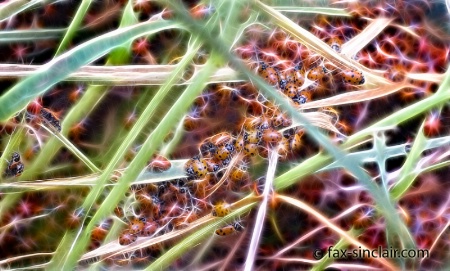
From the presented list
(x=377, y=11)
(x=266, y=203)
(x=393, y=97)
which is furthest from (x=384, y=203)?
(x=377, y=11)

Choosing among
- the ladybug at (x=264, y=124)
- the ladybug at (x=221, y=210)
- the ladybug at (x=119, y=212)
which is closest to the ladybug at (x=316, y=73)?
the ladybug at (x=264, y=124)

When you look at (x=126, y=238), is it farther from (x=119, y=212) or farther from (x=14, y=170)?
(x=14, y=170)

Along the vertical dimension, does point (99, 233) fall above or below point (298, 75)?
below

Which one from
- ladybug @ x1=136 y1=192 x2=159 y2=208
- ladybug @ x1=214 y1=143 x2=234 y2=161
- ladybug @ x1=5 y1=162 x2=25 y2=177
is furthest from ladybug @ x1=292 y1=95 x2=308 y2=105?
ladybug @ x1=5 y1=162 x2=25 y2=177

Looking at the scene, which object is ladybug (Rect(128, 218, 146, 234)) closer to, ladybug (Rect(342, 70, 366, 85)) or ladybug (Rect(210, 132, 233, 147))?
ladybug (Rect(210, 132, 233, 147))

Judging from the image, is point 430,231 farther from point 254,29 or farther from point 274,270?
point 254,29

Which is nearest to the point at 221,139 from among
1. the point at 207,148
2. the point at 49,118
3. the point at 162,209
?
the point at 207,148

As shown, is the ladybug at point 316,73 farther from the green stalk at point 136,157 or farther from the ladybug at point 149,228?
the ladybug at point 149,228
